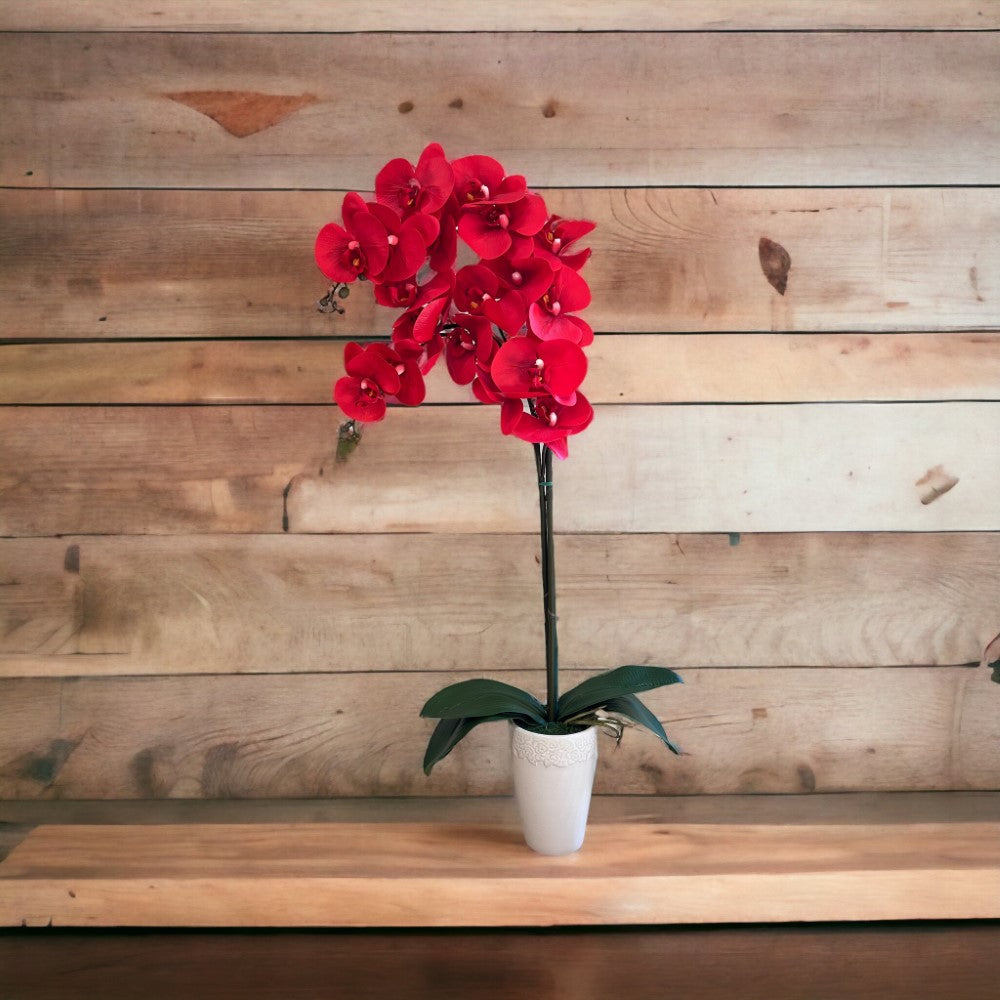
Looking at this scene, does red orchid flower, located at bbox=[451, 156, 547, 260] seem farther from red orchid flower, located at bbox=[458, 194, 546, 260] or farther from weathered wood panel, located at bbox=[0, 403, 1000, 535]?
weathered wood panel, located at bbox=[0, 403, 1000, 535]

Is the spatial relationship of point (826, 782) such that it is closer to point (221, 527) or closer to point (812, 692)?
point (812, 692)

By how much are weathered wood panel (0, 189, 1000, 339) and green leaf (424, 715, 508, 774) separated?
458mm

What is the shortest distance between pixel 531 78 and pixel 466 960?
0.95m

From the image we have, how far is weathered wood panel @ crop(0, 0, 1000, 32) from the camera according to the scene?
1052 mm

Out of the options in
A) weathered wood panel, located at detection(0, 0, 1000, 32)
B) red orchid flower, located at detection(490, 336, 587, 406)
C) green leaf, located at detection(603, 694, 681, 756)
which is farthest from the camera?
weathered wood panel, located at detection(0, 0, 1000, 32)

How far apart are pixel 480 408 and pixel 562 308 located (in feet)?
0.88

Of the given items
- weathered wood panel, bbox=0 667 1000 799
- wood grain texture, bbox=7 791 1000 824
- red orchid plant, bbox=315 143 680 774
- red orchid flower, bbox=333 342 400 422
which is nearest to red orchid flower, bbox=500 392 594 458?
red orchid plant, bbox=315 143 680 774

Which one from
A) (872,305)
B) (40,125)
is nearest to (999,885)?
(872,305)

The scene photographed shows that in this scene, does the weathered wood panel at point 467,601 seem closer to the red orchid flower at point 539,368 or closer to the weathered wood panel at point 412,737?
the weathered wood panel at point 412,737

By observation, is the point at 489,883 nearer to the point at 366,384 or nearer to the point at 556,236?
the point at 366,384

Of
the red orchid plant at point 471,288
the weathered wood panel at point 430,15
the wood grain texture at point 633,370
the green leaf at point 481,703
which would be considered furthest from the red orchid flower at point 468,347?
the weathered wood panel at point 430,15

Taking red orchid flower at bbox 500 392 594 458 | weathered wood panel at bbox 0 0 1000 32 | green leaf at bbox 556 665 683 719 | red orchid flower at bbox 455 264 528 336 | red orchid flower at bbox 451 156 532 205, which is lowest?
green leaf at bbox 556 665 683 719

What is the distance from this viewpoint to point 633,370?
1.07 m

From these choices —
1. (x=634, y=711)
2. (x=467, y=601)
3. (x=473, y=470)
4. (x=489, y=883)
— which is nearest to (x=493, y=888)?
(x=489, y=883)
